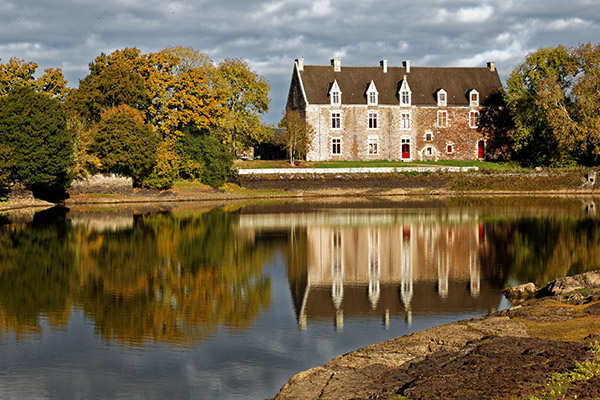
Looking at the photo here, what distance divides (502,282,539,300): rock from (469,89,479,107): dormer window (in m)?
62.9

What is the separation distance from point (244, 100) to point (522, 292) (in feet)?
195

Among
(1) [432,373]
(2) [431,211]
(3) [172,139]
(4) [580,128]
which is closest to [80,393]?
(1) [432,373]

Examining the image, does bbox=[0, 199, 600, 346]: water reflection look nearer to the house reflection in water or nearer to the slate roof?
the house reflection in water

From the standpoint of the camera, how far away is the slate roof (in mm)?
80188

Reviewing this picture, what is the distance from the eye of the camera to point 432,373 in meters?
12.0

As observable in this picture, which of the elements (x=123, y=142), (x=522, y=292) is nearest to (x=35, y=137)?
(x=123, y=142)

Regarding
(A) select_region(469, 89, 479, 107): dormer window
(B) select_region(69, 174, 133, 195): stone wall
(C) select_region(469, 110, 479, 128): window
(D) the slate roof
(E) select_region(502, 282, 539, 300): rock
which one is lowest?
(E) select_region(502, 282, 539, 300): rock

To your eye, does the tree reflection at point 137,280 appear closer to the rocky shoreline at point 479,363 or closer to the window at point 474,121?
the rocky shoreline at point 479,363

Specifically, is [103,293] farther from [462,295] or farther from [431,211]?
[431,211]

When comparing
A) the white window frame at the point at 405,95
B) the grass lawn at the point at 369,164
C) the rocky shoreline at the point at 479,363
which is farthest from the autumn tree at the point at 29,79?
the rocky shoreline at the point at 479,363

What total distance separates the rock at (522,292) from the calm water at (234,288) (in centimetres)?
57

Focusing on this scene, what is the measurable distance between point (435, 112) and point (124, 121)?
37324 millimetres

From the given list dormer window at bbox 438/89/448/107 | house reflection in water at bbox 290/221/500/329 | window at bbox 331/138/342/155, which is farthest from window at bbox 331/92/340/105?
house reflection in water at bbox 290/221/500/329

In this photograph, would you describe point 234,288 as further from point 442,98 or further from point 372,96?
point 442,98
